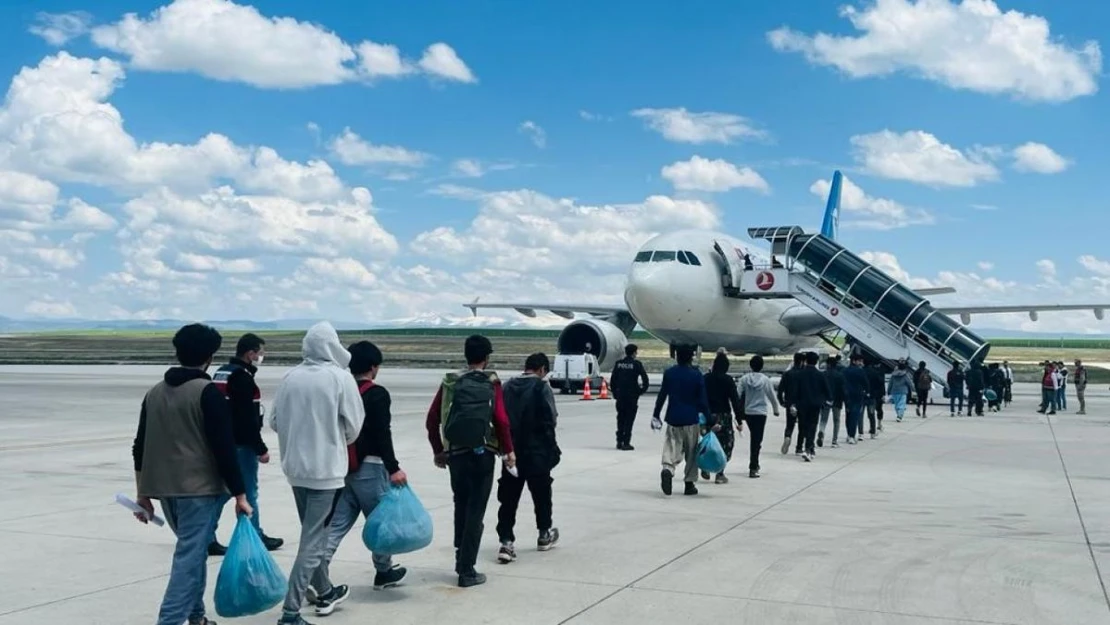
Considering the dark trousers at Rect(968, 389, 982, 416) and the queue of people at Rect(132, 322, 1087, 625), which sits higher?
the queue of people at Rect(132, 322, 1087, 625)

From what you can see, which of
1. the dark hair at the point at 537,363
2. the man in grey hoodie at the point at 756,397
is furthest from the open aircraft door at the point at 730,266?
the dark hair at the point at 537,363

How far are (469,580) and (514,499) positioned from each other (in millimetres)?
1055

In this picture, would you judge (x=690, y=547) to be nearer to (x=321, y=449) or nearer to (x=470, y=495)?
(x=470, y=495)

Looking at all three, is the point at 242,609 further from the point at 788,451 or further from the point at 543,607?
the point at 788,451

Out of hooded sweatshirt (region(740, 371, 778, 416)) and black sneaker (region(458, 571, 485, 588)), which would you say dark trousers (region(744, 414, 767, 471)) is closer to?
hooded sweatshirt (region(740, 371, 778, 416))

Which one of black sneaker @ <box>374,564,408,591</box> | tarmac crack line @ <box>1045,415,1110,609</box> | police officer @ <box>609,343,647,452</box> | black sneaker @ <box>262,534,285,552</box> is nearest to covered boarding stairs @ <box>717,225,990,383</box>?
tarmac crack line @ <box>1045,415,1110,609</box>

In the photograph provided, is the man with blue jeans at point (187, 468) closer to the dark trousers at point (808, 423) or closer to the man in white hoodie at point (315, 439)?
the man in white hoodie at point (315, 439)

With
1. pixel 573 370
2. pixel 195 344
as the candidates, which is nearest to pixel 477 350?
pixel 195 344

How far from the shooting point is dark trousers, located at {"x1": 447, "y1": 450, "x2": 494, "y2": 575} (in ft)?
22.7

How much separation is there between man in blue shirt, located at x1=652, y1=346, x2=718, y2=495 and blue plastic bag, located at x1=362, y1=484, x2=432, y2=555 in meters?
4.91

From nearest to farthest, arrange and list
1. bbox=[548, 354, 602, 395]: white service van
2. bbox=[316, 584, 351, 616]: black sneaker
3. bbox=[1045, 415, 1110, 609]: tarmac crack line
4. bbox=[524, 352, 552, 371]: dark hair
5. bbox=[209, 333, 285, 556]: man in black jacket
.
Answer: bbox=[316, 584, 351, 616]: black sneaker < bbox=[1045, 415, 1110, 609]: tarmac crack line < bbox=[209, 333, 285, 556]: man in black jacket < bbox=[524, 352, 552, 371]: dark hair < bbox=[548, 354, 602, 395]: white service van

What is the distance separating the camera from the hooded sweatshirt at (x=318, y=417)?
19.6 feet

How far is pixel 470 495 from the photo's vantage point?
702 centimetres

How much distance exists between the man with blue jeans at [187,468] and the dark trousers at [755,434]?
838 centimetres
